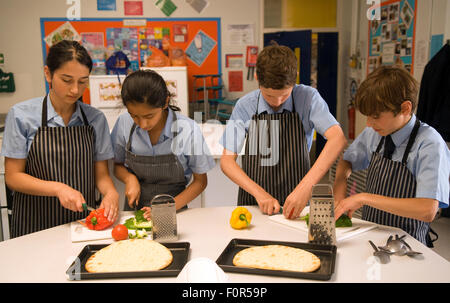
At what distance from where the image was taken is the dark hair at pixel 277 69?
1.36 meters

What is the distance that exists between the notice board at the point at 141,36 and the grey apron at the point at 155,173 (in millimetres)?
2038

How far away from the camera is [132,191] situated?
140 centimetres

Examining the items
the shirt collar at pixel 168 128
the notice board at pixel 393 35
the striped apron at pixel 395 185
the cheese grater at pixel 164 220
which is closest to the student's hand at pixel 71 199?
the cheese grater at pixel 164 220

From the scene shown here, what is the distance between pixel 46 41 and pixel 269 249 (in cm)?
318

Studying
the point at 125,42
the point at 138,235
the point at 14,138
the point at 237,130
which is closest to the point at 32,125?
the point at 14,138

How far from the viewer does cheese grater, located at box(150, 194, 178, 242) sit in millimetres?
1181

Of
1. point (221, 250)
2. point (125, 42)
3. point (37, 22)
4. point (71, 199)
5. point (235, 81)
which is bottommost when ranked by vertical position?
point (221, 250)

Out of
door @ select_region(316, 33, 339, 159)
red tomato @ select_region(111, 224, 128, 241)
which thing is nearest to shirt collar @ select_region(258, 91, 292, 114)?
red tomato @ select_region(111, 224, 128, 241)

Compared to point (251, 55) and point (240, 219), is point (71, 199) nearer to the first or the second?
point (240, 219)

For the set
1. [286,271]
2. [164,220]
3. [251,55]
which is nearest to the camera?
[286,271]

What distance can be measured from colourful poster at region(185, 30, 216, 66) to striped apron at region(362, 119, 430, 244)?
7.44ft

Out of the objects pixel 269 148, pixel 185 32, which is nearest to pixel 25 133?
pixel 269 148

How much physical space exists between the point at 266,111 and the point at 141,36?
231 centimetres
